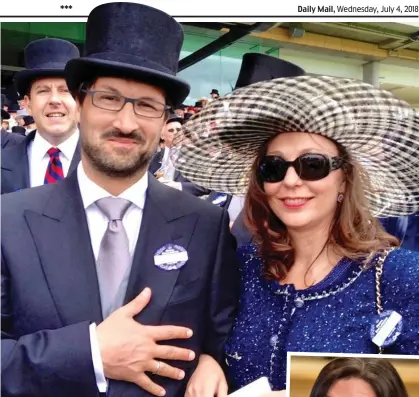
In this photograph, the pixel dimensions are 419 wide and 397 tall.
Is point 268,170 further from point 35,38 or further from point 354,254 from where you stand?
point 35,38

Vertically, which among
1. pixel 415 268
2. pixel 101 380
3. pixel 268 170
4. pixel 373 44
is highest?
pixel 373 44

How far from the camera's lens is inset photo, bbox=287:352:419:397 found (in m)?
0.58

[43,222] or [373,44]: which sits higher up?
[373,44]

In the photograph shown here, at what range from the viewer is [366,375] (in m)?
0.59

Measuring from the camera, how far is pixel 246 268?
0.74m

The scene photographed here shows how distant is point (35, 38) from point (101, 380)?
0.51m

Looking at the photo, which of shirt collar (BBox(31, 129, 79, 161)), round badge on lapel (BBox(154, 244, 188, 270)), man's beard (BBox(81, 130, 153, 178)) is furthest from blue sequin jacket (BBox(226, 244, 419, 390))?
shirt collar (BBox(31, 129, 79, 161))

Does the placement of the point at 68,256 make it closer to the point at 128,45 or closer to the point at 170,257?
the point at 170,257

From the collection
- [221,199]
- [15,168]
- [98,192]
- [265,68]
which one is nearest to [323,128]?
[265,68]

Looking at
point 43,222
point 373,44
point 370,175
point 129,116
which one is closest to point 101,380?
point 43,222

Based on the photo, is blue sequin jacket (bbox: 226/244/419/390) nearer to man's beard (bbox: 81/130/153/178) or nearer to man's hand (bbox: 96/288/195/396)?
man's hand (bbox: 96/288/195/396)

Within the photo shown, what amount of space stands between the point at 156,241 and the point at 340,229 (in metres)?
0.24

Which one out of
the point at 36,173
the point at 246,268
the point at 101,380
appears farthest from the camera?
the point at 36,173

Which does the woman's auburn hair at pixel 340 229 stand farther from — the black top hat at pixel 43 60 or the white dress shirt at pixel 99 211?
the black top hat at pixel 43 60
